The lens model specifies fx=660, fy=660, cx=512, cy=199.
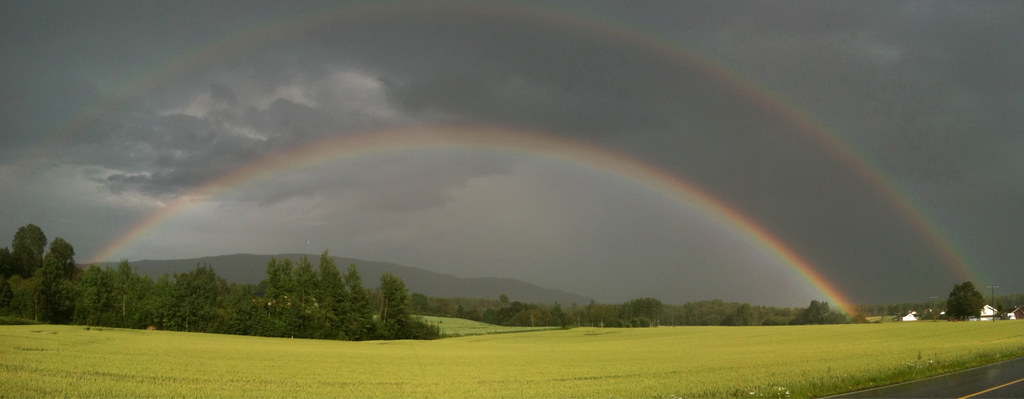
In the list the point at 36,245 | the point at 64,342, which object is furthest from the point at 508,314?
the point at 64,342

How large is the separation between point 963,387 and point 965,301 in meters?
181

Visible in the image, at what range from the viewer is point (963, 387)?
2419 cm

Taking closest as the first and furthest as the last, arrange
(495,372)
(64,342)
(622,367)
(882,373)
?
→ 1. (882,373)
2. (495,372)
3. (622,367)
4. (64,342)

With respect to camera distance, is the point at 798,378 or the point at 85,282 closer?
the point at 798,378

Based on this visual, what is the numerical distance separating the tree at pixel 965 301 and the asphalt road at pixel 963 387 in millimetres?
171074

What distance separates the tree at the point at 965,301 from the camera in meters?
170

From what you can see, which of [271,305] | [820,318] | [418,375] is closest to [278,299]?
[271,305]

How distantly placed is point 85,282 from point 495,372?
109630 mm

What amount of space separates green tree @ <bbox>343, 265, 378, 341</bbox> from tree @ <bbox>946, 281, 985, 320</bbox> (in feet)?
507

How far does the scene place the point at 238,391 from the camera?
1035 inches

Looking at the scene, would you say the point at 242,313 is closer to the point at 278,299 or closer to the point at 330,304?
the point at 278,299

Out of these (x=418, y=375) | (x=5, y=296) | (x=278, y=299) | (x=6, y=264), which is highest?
(x=6, y=264)

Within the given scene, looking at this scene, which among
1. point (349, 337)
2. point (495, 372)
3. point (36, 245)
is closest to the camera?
point (495, 372)

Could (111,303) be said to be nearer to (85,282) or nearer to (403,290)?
(85,282)
